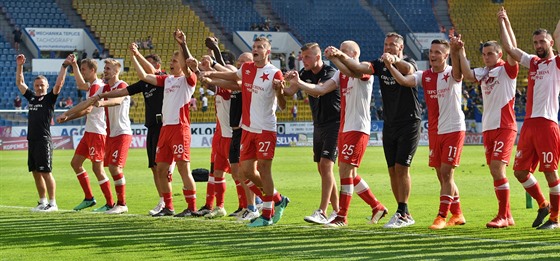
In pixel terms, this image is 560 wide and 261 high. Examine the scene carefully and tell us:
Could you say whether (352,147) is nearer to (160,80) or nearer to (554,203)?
(554,203)

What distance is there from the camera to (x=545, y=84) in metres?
12.5

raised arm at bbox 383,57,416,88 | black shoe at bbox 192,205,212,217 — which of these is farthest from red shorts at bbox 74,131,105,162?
raised arm at bbox 383,57,416,88

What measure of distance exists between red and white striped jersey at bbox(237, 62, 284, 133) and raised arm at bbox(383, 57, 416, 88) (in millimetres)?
A: 1583

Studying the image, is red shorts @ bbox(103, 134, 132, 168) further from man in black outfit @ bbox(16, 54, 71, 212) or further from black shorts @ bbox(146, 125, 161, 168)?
man in black outfit @ bbox(16, 54, 71, 212)

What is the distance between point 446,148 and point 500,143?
2.39 feet

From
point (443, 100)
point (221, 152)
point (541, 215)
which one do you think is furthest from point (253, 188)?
point (541, 215)

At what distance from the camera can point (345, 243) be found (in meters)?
11.3

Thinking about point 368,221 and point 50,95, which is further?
point 50,95

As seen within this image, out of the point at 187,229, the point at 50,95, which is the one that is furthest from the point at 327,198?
the point at 50,95

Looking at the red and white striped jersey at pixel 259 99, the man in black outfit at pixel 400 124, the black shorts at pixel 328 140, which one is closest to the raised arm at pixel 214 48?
the red and white striped jersey at pixel 259 99

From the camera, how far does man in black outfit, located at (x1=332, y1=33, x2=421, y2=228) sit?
13.2 metres

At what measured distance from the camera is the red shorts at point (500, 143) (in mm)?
12742

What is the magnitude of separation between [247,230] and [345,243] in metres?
2.08

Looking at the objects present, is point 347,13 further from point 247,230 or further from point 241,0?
point 247,230
